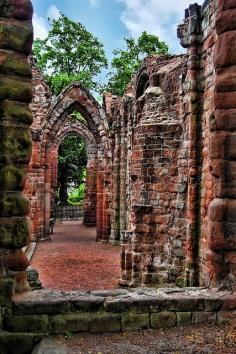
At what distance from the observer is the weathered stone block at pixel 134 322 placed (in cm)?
467

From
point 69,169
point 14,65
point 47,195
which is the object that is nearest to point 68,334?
point 14,65

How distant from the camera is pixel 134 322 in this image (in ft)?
15.4

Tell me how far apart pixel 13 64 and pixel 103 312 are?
111 inches

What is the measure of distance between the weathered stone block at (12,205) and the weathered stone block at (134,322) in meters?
1.57

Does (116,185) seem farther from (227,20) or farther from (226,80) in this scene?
(227,20)

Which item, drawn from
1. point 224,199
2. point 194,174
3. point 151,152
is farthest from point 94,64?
point 224,199

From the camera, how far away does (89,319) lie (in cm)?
462

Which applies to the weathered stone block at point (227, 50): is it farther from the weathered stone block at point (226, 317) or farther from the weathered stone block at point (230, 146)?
the weathered stone block at point (226, 317)

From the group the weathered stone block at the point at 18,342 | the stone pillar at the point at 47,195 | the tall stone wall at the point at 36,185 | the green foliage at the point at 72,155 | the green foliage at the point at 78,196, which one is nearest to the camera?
the weathered stone block at the point at 18,342

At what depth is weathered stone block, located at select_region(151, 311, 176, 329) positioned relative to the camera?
4.72 meters

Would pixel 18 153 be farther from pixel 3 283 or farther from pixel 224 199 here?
pixel 224 199

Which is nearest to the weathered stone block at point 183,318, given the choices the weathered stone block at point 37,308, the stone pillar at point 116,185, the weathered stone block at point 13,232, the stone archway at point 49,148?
the weathered stone block at point 37,308

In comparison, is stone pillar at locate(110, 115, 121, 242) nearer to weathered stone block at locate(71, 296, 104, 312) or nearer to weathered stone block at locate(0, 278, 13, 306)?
weathered stone block at locate(71, 296, 104, 312)

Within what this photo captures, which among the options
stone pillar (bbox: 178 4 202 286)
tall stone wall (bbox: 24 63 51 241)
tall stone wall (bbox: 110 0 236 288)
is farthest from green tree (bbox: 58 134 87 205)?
stone pillar (bbox: 178 4 202 286)
